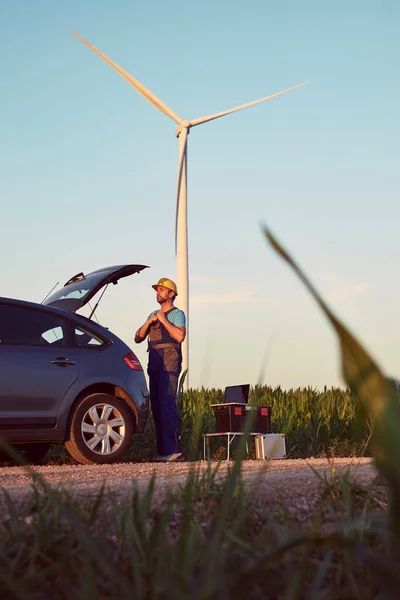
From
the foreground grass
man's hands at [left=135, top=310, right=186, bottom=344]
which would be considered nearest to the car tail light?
man's hands at [left=135, top=310, right=186, bottom=344]

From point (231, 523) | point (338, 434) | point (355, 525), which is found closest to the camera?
point (355, 525)

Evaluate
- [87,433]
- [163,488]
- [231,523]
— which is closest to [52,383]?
[87,433]

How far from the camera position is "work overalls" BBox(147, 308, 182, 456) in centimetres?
1104

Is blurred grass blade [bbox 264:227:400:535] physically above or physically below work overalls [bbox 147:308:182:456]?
below

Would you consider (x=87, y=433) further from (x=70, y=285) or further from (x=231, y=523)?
(x=231, y=523)

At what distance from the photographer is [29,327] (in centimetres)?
964

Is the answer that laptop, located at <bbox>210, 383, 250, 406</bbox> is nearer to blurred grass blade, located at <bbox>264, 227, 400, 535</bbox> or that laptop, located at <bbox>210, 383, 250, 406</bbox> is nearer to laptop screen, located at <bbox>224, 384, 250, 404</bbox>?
laptop screen, located at <bbox>224, 384, 250, 404</bbox>

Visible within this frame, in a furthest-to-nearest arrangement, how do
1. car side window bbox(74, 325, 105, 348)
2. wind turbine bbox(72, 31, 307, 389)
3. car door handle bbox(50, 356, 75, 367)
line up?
wind turbine bbox(72, 31, 307, 389) < car side window bbox(74, 325, 105, 348) < car door handle bbox(50, 356, 75, 367)

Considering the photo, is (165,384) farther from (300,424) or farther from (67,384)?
(300,424)

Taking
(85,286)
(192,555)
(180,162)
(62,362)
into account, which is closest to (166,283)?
(85,286)

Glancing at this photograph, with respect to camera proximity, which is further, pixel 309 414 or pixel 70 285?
pixel 309 414

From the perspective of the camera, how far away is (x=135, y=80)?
65.7 ft

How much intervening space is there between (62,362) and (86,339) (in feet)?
→ 1.62

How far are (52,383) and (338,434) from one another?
19.4 feet
